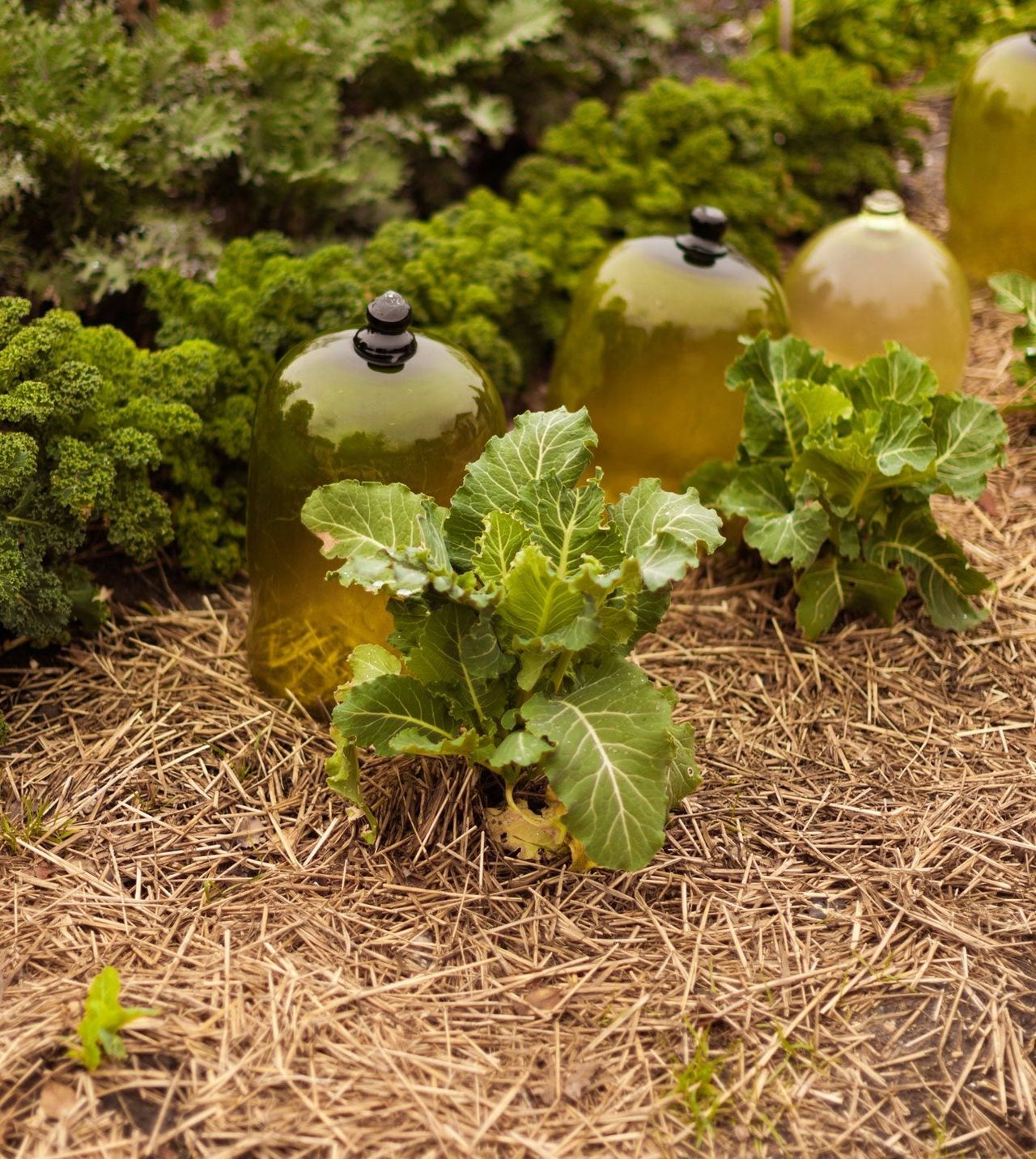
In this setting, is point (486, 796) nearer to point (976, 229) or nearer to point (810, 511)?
point (810, 511)

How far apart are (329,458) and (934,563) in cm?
132

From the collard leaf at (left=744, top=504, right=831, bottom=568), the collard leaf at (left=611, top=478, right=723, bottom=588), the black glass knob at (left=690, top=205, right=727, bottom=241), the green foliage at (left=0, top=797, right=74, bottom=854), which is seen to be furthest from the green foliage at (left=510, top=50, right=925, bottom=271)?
the green foliage at (left=0, top=797, right=74, bottom=854)

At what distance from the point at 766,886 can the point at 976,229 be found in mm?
2757

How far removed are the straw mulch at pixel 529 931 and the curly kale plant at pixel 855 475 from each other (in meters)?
0.12

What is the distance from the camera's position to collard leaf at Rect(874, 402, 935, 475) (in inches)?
87.7

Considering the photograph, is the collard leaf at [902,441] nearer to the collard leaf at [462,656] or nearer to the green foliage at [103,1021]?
the collard leaf at [462,656]

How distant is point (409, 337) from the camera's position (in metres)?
2.10

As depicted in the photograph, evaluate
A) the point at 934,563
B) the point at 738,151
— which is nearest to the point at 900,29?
the point at 738,151

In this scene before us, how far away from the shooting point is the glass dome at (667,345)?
268cm

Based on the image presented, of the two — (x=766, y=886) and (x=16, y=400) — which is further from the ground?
(x=16, y=400)

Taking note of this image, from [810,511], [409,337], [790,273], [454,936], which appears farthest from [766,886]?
[790,273]

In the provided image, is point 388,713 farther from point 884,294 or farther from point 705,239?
point 884,294

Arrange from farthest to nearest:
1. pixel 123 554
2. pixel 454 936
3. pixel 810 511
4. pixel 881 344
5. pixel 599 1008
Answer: pixel 881 344, pixel 123 554, pixel 810 511, pixel 454 936, pixel 599 1008

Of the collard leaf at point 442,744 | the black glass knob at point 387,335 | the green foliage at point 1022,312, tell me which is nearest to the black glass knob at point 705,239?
the green foliage at point 1022,312
